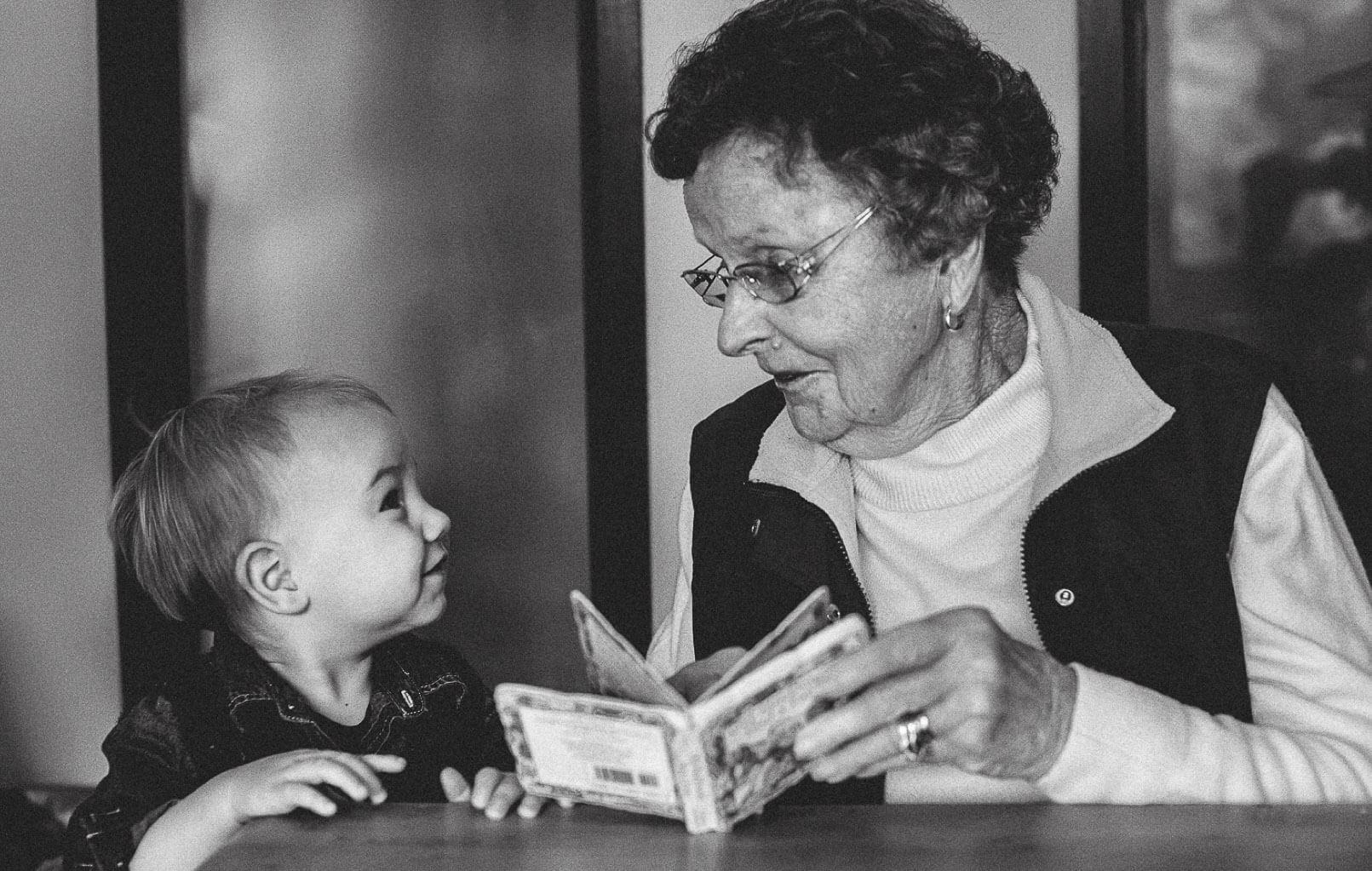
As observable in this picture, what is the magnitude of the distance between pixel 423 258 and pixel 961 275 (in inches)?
90.4

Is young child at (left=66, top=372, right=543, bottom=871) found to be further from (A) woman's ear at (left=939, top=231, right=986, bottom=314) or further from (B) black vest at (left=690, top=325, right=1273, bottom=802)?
(A) woman's ear at (left=939, top=231, right=986, bottom=314)

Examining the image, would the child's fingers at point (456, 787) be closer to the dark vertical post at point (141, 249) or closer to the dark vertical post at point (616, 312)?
the dark vertical post at point (616, 312)

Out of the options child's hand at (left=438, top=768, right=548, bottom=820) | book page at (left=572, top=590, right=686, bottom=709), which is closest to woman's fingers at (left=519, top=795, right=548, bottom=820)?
child's hand at (left=438, top=768, right=548, bottom=820)

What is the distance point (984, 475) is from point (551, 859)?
94 cm

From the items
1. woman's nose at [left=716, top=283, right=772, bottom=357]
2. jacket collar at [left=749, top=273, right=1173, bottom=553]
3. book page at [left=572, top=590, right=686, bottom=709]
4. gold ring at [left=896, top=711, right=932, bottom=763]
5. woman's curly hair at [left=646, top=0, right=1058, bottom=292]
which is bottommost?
gold ring at [left=896, top=711, right=932, bottom=763]

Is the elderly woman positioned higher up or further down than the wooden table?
higher up

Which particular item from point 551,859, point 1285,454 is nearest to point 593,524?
point 1285,454

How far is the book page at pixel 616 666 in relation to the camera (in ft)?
4.86

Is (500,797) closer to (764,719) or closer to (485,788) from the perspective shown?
(485,788)

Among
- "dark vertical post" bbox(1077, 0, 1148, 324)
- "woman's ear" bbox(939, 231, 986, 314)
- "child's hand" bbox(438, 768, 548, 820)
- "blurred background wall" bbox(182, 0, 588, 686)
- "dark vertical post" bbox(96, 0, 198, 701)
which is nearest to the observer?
"child's hand" bbox(438, 768, 548, 820)

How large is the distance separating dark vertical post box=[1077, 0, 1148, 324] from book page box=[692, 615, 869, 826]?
7.86 ft

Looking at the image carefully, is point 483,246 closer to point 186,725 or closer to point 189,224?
point 189,224

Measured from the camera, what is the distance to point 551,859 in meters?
1.41

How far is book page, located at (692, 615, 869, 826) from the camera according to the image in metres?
1.39
